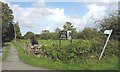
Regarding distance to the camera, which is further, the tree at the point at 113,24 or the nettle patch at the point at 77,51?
the tree at the point at 113,24

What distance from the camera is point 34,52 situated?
87.2 feet

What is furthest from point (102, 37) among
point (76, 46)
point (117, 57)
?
point (76, 46)

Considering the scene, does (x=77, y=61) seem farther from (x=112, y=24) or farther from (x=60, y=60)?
(x=112, y=24)

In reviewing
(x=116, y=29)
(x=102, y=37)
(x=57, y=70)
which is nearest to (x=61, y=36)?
(x=102, y=37)

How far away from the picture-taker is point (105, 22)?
2717 centimetres

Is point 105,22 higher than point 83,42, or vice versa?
point 105,22

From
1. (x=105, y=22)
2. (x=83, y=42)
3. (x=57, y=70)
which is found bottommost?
(x=57, y=70)

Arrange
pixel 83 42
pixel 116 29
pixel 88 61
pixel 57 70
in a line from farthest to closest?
1. pixel 116 29
2. pixel 83 42
3. pixel 88 61
4. pixel 57 70

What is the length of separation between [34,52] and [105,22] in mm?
7400

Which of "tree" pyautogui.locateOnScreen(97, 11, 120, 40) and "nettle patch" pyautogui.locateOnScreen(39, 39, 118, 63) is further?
"tree" pyautogui.locateOnScreen(97, 11, 120, 40)

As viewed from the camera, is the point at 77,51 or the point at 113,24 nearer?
the point at 77,51

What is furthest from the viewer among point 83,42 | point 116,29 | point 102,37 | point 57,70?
point 116,29

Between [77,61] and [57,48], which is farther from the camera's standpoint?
[57,48]

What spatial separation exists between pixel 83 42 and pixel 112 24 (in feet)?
24.9
